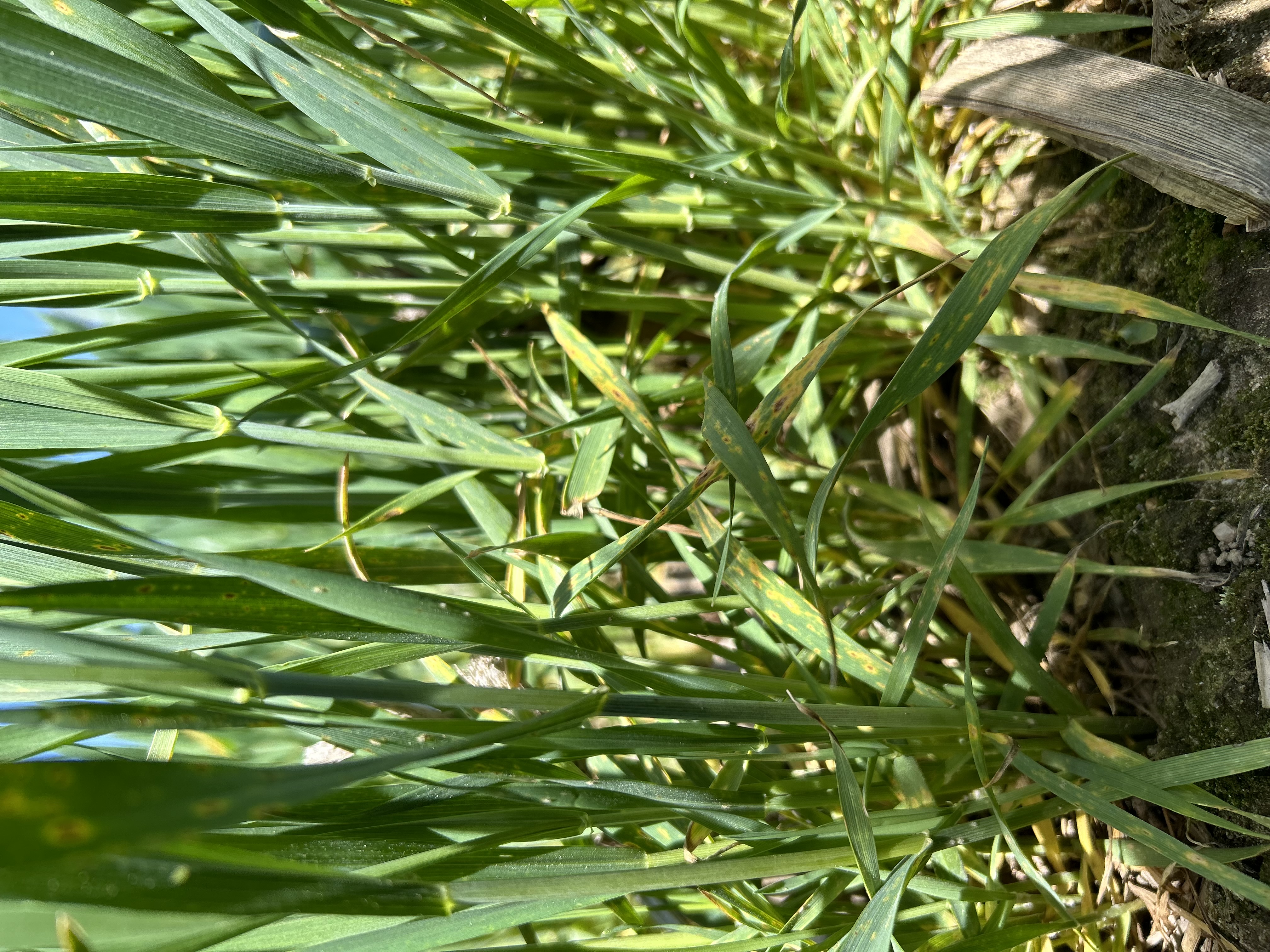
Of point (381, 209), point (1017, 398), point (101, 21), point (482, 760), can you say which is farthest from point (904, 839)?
point (101, 21)

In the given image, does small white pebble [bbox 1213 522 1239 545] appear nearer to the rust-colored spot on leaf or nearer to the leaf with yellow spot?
the leaf with yellow spot

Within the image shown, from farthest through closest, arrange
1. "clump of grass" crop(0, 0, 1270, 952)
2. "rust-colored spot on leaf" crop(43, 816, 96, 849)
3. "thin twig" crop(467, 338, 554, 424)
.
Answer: "thin twig" crop(467, 338, 554, 424) < "clump of grass" crop(0, 0, 1270, 952) < "rust-colored spot on leaf" crop(43, 816, 96, 849)

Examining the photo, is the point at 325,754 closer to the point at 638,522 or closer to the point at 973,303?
the point at 638,522

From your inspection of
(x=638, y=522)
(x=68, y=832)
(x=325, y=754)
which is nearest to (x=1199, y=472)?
(x=638, y=522)

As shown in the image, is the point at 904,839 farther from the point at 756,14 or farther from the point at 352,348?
the point at 756,14

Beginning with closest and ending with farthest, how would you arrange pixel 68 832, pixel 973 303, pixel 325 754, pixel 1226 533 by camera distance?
1. pixel 68 832
2. pixel 973 303
3. pixel 1226 533
4. pixel 325 754

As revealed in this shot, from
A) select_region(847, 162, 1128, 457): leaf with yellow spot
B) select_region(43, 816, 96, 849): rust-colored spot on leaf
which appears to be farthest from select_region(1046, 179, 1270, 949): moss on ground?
select_region(43, 816, 96, 849): rust-colored spot on leaf

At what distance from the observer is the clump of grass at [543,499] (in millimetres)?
468

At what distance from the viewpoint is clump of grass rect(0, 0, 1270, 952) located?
0.47 metres

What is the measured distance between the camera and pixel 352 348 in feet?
2.82

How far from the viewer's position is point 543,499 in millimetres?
795

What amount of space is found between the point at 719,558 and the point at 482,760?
0.25 m

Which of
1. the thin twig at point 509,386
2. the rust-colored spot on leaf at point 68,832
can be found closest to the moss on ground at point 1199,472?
the thin twig at point 509,386

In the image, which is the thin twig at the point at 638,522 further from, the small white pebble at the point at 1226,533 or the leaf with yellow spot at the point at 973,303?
the small white pebble at the point at 1226,533
